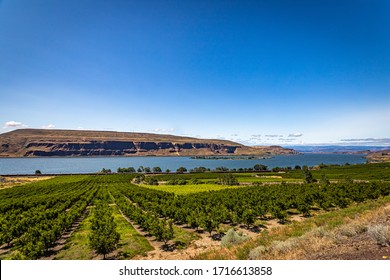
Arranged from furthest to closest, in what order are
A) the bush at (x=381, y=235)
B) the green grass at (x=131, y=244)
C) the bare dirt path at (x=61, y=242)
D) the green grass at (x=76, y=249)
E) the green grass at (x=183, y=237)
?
the green grass at (x=183, y=237) < the bare dirt path at (x=61, y=242) < the green grass at (x=131, y=244) < the green grass at (x=76, y=249) < the bush at (x=381, y=235)

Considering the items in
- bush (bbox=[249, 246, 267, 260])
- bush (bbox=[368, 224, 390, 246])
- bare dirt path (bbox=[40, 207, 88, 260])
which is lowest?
bare dirt path (bbox=[40, 207, 88, 260])

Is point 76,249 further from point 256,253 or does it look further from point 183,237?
point 256,253

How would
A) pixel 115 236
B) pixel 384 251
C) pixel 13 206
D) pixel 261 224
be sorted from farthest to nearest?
pixel 13 206
pixel 261 224
pixel 115 236
pixel 384 251

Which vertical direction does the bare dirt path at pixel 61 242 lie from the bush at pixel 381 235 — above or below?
below

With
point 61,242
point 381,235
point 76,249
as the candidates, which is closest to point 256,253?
point 381,235

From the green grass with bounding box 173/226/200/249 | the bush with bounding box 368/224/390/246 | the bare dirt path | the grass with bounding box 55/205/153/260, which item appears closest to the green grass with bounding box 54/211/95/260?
the grass with bounding box 55/205/153/260

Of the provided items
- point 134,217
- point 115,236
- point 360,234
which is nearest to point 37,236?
point 115,236

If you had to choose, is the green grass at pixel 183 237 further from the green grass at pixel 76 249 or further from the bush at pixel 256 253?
the bush at pixel 256 253

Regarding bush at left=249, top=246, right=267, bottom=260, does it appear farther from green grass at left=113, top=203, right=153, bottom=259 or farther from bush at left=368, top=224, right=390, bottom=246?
green grass at left=113, top=203, right=153, bottom=259

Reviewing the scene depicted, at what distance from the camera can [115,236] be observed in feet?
65.4

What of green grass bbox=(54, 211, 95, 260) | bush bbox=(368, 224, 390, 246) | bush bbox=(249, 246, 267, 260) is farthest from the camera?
green grass bbox=(54, 211, 95, 260)

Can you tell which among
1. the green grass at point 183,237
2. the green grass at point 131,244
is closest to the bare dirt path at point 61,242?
the green grass at point 131,244

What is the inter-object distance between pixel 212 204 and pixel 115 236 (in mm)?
21669
